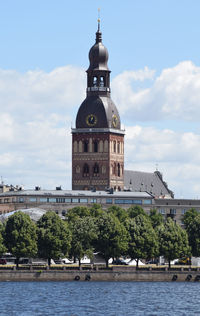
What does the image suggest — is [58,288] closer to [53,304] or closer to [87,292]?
[87,292]

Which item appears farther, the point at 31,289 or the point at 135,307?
the point at 31,289

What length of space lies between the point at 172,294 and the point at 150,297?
29.9ft

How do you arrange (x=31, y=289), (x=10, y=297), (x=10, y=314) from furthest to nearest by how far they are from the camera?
(x=31, y=289) < (x=10, y=297) < (x=10, y=314)

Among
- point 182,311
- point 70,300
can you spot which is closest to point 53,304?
point 70,300

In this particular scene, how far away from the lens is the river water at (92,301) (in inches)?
6378

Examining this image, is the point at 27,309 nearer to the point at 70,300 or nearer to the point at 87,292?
the point at 70,300

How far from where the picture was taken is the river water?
531 feet

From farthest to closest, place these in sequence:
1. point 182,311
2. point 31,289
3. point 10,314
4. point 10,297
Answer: point 31,289
point 10,297
point 182,311
point 10,314

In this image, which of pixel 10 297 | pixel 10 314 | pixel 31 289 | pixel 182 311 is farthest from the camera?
pixel 31 289

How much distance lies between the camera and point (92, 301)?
17612 centimetres

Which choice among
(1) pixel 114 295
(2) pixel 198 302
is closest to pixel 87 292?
(1) pixel 114 295

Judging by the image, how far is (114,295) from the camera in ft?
615

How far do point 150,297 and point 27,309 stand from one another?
28.5 m

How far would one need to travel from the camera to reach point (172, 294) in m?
194
